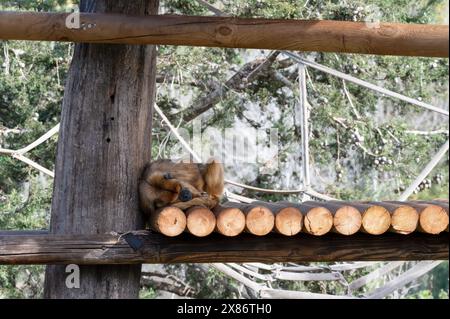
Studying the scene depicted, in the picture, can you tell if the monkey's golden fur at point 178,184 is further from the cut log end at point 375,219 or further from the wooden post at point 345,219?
the cut log end at point 375,219

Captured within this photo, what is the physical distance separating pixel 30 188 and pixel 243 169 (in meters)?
1.94

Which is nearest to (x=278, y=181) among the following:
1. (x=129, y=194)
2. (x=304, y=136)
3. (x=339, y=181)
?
(x=339, y=181)

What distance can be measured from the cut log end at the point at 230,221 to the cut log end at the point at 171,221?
5.1 inches

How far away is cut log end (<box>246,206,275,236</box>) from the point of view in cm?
312

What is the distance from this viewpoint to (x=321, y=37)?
10.1 feet

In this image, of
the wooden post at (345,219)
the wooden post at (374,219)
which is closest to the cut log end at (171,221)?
the wooden post at (345,219)

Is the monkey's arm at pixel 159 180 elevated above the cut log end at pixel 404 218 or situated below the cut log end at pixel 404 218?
above

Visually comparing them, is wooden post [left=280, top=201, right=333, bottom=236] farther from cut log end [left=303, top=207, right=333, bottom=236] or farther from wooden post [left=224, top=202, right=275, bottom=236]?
wooden post [left=224, top=202, right=275, bottom=236]

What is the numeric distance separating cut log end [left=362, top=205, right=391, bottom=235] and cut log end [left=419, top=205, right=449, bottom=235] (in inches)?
5.1

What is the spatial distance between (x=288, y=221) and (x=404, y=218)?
1.44 feet

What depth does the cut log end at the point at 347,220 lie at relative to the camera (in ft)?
10.4

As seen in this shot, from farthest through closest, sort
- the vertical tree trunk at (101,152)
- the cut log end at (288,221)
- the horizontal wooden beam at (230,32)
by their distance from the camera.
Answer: the vertical tree trunk at (101,152) < the cut log end at (288,221) < the horizontal wooden beam at (230,32)

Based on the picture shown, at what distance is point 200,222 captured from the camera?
307 centimetres

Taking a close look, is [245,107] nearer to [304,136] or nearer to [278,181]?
[278,181]
